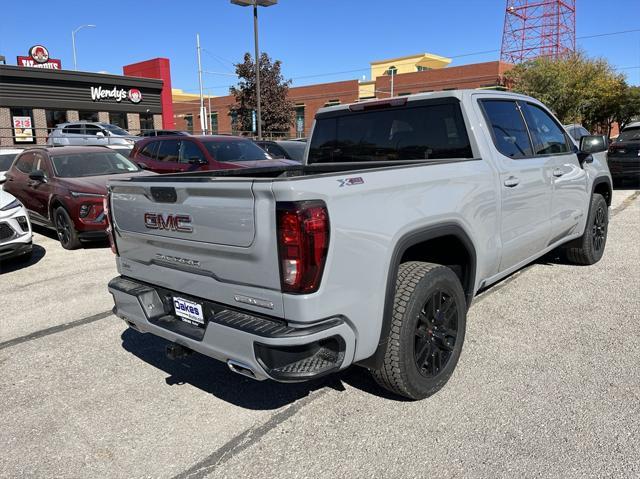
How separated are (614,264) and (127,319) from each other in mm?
5560

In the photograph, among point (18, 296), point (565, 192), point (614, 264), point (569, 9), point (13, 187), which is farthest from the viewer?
point (569, 9)

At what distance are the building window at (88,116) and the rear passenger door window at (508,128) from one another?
32.7 meters

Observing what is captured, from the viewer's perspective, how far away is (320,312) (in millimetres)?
2441

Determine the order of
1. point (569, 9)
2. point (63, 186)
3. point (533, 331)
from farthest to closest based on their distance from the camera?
point (569, 9) → point (63, 186) → point (533, 331)

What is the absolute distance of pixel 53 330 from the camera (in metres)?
4.59

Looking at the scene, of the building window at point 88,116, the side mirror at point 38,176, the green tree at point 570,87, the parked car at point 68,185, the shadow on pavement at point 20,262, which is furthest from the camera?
the building window at point 88,116

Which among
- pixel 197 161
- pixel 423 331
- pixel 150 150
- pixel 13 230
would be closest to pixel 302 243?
pixel 423 331

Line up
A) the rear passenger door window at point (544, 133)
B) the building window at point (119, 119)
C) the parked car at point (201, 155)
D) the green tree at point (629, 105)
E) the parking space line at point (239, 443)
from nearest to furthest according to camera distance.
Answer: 1. the parking space line at point (239, 443)
2. the rear passenger door window at point (544, 133)
3. the parked car at point (201, 155)
4. the building window at point (119, 119)
5. the green tree at point (629, 105)

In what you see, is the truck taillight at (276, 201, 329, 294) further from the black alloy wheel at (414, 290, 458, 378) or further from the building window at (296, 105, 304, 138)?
the building window at (296, 105, 304, 138)

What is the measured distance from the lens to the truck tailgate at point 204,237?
246cm

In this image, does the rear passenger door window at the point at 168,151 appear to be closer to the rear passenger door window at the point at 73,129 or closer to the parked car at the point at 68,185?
the parked car at the point at 68,185

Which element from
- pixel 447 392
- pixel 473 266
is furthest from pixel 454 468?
pixel 473 266

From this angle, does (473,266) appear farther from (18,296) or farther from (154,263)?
(18,296)

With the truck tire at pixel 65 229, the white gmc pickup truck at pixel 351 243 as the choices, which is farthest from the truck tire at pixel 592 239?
the truck tire at pixel 65 229
